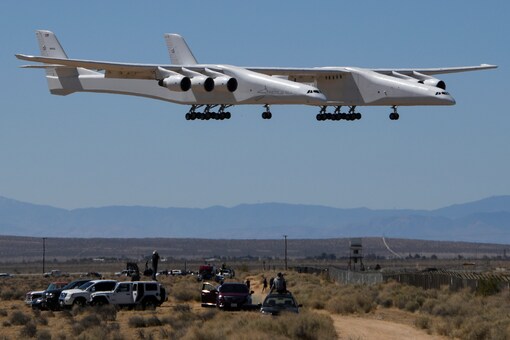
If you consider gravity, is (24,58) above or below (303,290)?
above

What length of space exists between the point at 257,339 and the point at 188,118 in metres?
36.7

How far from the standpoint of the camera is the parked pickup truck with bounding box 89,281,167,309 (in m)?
52.8

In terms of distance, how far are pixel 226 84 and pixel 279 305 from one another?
2574cm

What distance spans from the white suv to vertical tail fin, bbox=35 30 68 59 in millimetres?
32744

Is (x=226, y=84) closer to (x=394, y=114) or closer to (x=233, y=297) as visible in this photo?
(x=394, y=114)

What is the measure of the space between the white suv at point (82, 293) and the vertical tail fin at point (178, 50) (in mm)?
29404

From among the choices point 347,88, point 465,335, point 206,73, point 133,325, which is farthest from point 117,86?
point 465,335

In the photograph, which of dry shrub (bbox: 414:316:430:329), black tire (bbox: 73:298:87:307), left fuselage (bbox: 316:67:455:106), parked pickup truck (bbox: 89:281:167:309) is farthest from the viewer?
left fuselage (bbox: 316:67:455:106)

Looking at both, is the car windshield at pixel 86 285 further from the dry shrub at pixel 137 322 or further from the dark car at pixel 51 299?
the dry shrub at pixel 137 322

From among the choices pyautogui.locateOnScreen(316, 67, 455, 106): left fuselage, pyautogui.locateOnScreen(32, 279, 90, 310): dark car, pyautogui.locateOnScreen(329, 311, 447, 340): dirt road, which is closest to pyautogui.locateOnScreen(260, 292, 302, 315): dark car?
pyautogui.locateOnScreen(329, 311, 447, 340): dirt road

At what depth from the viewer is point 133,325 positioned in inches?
1743

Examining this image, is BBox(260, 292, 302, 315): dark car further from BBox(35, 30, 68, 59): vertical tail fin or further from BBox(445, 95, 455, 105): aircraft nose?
BBox(35, 30, 68, 59): vertical tail fin

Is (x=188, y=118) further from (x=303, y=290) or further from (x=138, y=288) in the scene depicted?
(x=138, y=288)

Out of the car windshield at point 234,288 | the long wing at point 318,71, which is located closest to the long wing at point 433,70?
the long wing at point 318,71
